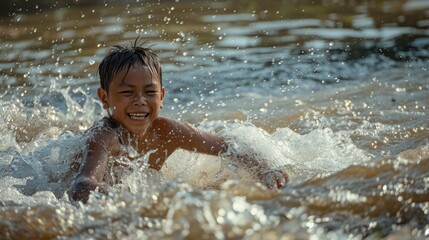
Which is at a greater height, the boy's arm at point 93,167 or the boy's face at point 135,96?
the boy's face at point 135,96

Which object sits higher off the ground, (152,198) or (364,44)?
(152,198)

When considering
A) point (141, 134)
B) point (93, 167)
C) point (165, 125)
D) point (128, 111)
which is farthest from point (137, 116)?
point (93, 167)

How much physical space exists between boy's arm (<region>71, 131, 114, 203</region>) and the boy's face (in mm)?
143

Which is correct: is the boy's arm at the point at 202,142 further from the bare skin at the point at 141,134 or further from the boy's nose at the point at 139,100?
the boy's nose at the point at 139,100

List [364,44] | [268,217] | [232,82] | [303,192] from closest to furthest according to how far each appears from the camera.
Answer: [268,217] → [303,192] → [232,82] → [364,44]

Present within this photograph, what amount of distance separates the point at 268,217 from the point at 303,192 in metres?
0.46

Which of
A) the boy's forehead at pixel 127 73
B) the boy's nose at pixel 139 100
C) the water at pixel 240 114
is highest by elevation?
the boy's forehead at pixel 127 73

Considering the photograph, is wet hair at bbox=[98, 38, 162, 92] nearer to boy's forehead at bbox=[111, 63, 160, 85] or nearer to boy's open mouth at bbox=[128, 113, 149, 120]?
boy's forehead at bbox=[111, 63, 160, 85]

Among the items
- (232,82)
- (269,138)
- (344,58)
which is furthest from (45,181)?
(344,58)

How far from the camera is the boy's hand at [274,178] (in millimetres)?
4258

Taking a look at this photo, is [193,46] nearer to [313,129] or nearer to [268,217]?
[313,129]

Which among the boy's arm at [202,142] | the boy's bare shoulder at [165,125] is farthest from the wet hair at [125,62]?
the boy's arm at [202,142]

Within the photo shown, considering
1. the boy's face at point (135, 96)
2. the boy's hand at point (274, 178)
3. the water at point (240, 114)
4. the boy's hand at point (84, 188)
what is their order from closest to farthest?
1. the water at point (240, 114)
2. the boy's hand at point (84, 188)
3. the boy's hand at point (274, 178)
4. the boy's face at point (135, 96)

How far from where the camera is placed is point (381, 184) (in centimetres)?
325
